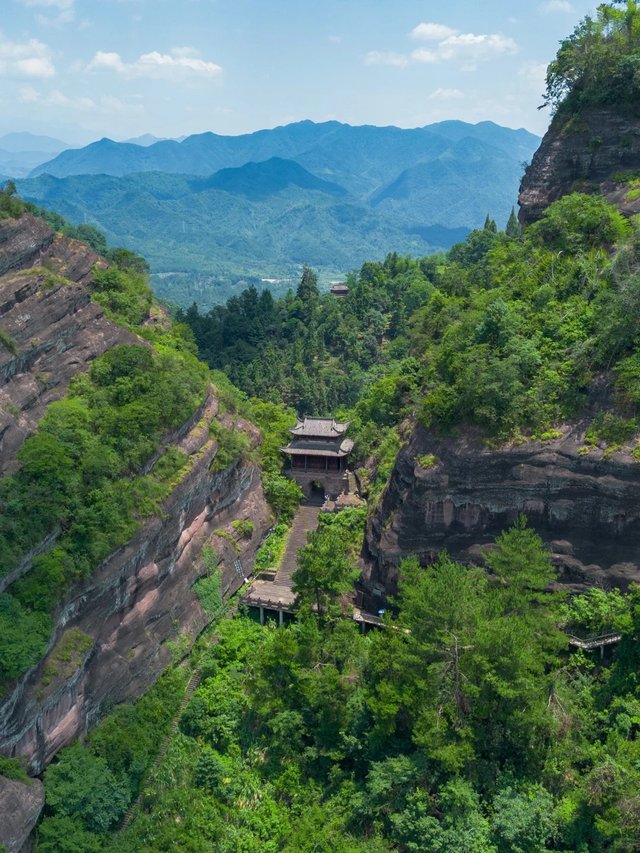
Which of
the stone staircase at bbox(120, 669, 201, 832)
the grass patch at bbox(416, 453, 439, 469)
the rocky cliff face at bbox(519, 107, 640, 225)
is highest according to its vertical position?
the rocky cliff face at bbox(519, 107, 640, 225)

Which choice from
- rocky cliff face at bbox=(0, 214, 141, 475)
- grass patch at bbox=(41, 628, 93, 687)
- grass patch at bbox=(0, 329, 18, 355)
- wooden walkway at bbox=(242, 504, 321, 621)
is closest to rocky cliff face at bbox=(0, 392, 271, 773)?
grass patch at bbox=(41, 628, 93, 687)

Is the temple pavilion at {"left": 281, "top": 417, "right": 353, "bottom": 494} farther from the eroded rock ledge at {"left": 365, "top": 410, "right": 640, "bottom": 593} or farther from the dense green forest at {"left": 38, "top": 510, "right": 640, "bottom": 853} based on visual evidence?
the dense green forest at {"left": 38, "top": 510, "right": 640, "bottom": 853}

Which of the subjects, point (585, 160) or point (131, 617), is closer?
point (131, 617)

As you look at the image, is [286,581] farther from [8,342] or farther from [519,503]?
[8,342]

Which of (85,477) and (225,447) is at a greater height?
(85,477)

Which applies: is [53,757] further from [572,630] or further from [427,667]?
[572,630]

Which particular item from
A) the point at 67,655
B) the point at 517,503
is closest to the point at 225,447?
the point at 67,655

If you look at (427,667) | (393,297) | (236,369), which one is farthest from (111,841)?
(393,297)
